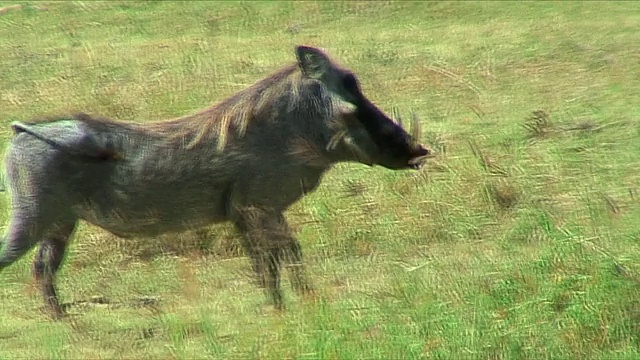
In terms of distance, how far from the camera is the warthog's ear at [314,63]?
13.8ft

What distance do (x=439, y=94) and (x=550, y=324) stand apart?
442 cm

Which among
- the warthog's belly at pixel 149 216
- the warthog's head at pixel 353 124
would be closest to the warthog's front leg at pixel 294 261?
the warthog's belly at pixel 149 216

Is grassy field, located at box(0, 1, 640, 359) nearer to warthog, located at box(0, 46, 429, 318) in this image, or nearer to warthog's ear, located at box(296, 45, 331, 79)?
warthog, located at box(0, 46, 429, 318)

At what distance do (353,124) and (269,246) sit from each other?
1.67 feet

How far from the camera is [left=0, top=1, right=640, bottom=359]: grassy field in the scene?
12.2 feet

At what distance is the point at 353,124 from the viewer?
430cm

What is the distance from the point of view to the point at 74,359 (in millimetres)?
3611

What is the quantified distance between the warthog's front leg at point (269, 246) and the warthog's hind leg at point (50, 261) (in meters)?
0.60

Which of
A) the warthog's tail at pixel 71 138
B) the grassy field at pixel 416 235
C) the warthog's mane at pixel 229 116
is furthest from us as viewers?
the warthog's mane at pixel 229 116

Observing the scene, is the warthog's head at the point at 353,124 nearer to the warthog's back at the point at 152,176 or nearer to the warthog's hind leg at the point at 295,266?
the warthog's back at the point at 152,176

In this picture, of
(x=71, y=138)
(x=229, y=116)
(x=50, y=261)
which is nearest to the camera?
(x=71, y=138)

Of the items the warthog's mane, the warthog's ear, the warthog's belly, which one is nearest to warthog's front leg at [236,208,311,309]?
the warthog's belly

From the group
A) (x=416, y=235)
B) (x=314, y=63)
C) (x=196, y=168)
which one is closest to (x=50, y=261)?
(x=196, y=168)

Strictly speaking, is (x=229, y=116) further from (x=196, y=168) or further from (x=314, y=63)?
(x=314, y=63)
